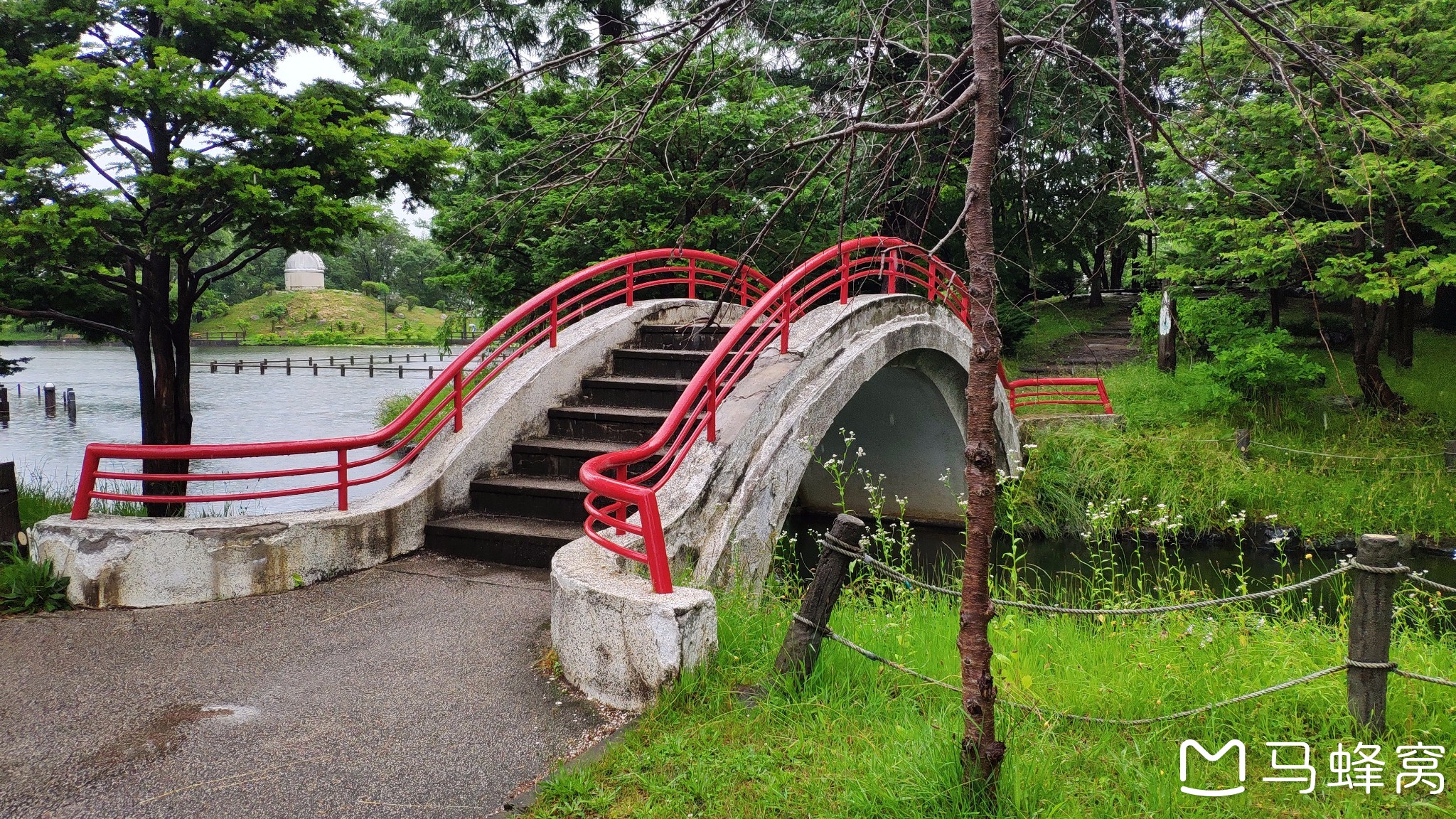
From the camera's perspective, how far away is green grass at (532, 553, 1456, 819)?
3375mm

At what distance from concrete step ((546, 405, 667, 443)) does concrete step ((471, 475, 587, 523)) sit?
0.65m

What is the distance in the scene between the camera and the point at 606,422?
8.19 m

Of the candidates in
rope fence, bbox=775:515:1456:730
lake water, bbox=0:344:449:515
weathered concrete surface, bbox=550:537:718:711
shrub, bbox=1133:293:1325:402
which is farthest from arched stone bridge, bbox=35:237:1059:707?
shrub, bbox=1133:293:1325:402

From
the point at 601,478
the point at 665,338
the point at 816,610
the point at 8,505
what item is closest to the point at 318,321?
the point at 665,338

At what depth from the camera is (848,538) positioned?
4.19m

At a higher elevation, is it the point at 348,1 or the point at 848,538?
the point at 348,1

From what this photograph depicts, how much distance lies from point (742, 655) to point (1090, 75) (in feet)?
10.2

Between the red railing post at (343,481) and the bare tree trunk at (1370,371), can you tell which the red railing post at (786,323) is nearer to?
the red railing post at (343,481)

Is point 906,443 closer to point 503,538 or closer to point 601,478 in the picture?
point 503,538

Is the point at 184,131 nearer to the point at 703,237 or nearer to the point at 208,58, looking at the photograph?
the point at 208,58

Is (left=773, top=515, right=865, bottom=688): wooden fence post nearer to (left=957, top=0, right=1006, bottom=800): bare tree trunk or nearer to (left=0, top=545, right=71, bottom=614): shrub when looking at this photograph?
(left=957, top=0, right=1006, bottom=800): bare tree trunk

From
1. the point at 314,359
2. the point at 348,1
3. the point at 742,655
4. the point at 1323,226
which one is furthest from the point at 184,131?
the point at 314,359

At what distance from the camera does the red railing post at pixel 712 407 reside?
6.60 meters

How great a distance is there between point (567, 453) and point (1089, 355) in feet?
64.4
